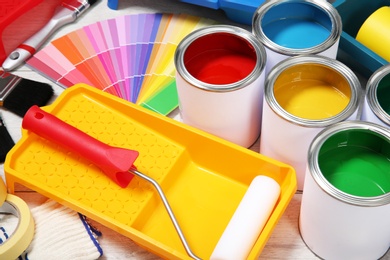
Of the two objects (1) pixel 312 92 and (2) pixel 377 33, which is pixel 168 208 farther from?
(2) pixel 377 33

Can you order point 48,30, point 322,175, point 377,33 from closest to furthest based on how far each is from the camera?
point 322,175 → point 377,33 → point 48,30

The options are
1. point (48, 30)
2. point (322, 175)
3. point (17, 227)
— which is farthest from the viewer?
point (48, 30)

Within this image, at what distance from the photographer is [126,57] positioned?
3.72 ft

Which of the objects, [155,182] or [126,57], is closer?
[155,182]

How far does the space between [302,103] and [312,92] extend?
28mm

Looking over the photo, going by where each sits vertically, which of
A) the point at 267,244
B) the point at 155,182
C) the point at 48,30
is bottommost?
the point at 267,244

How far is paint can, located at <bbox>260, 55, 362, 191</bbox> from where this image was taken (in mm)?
878

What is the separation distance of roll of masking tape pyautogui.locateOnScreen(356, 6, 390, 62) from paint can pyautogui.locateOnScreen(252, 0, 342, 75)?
0.07m

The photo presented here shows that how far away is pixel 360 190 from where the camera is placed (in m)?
0.86

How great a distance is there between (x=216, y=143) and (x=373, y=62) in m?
0.28

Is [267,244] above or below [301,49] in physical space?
below

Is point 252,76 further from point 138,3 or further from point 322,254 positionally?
point 138,3

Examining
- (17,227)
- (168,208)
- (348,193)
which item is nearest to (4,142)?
(17,227)

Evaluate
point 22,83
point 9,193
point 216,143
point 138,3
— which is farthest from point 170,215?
point 138,3
